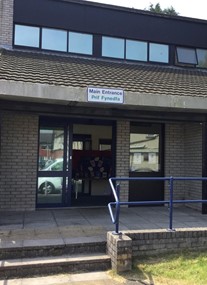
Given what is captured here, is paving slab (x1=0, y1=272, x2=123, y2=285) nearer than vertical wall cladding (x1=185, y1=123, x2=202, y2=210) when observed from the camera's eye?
Yes

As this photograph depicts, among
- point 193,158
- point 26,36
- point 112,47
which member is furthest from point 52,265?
point 112,47

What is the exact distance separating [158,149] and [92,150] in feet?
6.65

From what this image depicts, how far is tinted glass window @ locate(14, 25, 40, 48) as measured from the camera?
449 inches

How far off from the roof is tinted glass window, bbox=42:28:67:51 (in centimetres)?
37

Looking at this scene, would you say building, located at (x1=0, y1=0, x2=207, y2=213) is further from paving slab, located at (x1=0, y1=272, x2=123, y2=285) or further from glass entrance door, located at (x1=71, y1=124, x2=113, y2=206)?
paving slab, located at (x1=0, y1=272, x2=123, y2=285)

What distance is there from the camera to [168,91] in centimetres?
870

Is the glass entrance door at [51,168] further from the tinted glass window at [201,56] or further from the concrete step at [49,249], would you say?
the tinted glass window at [201,56]

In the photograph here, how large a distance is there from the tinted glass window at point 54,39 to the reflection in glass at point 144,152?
3722mm

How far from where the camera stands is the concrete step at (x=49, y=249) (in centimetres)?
598

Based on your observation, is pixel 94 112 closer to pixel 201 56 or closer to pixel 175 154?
pixel 175 154

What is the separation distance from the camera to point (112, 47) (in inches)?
484

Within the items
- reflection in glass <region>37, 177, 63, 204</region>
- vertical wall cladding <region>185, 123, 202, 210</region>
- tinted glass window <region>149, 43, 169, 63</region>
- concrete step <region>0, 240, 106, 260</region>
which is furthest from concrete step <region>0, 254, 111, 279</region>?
tinted glass window <region>149, 43, 169, 63</region>

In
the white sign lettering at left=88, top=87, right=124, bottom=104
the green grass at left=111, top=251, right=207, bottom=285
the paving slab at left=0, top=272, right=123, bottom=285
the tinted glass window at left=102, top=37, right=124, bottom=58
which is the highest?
the tinted glass window at left=102, top=37, right=124, bottom=58

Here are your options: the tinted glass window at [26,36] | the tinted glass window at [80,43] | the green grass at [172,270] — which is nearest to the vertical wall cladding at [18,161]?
the tinted glass window at [26,36]
